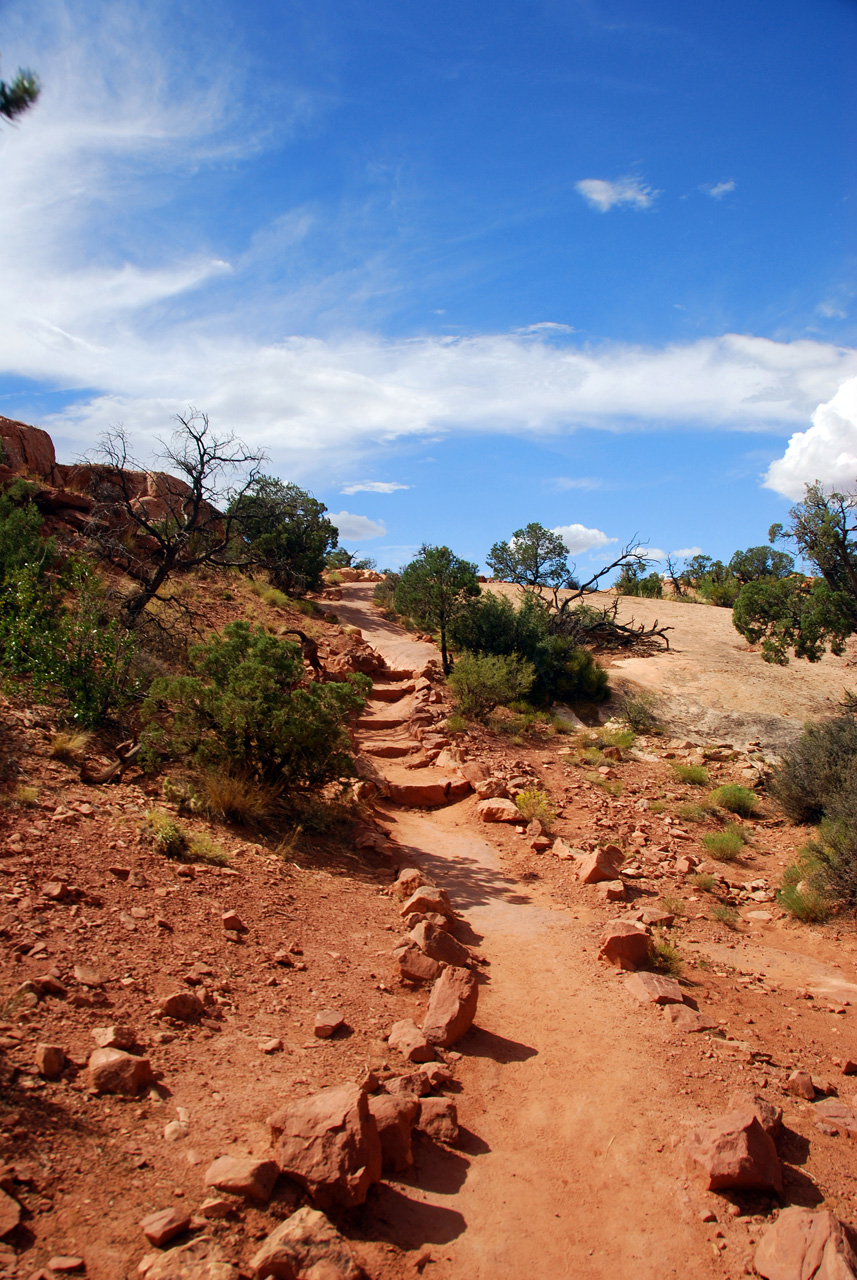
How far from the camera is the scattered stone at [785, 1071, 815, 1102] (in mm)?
4910

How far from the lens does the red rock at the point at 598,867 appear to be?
9.16m

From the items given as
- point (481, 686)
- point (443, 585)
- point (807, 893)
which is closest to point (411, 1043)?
point (807, 893)

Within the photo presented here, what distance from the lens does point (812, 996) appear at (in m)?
6.72

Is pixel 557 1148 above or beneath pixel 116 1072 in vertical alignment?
beneath

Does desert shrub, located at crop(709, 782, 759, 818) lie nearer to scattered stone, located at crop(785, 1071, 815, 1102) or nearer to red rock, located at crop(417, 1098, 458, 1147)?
→ scattered stone, located at crop(785, 1071, 815, 1102)

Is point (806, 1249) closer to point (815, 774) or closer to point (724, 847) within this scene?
point (724, 847)

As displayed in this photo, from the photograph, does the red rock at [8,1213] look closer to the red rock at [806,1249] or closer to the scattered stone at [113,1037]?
the scattered stone at [113,1037]

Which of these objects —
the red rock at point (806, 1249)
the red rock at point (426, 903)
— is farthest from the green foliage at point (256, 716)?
the red rock at point (806, 1249)

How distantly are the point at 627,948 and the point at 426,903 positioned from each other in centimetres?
202

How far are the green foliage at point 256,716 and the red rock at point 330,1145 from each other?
5.34 m

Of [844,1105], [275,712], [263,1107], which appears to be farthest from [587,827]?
[263,1107]

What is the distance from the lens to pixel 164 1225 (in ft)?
9.45

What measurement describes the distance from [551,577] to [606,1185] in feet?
101

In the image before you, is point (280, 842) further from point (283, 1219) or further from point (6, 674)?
point (283, 1219)
